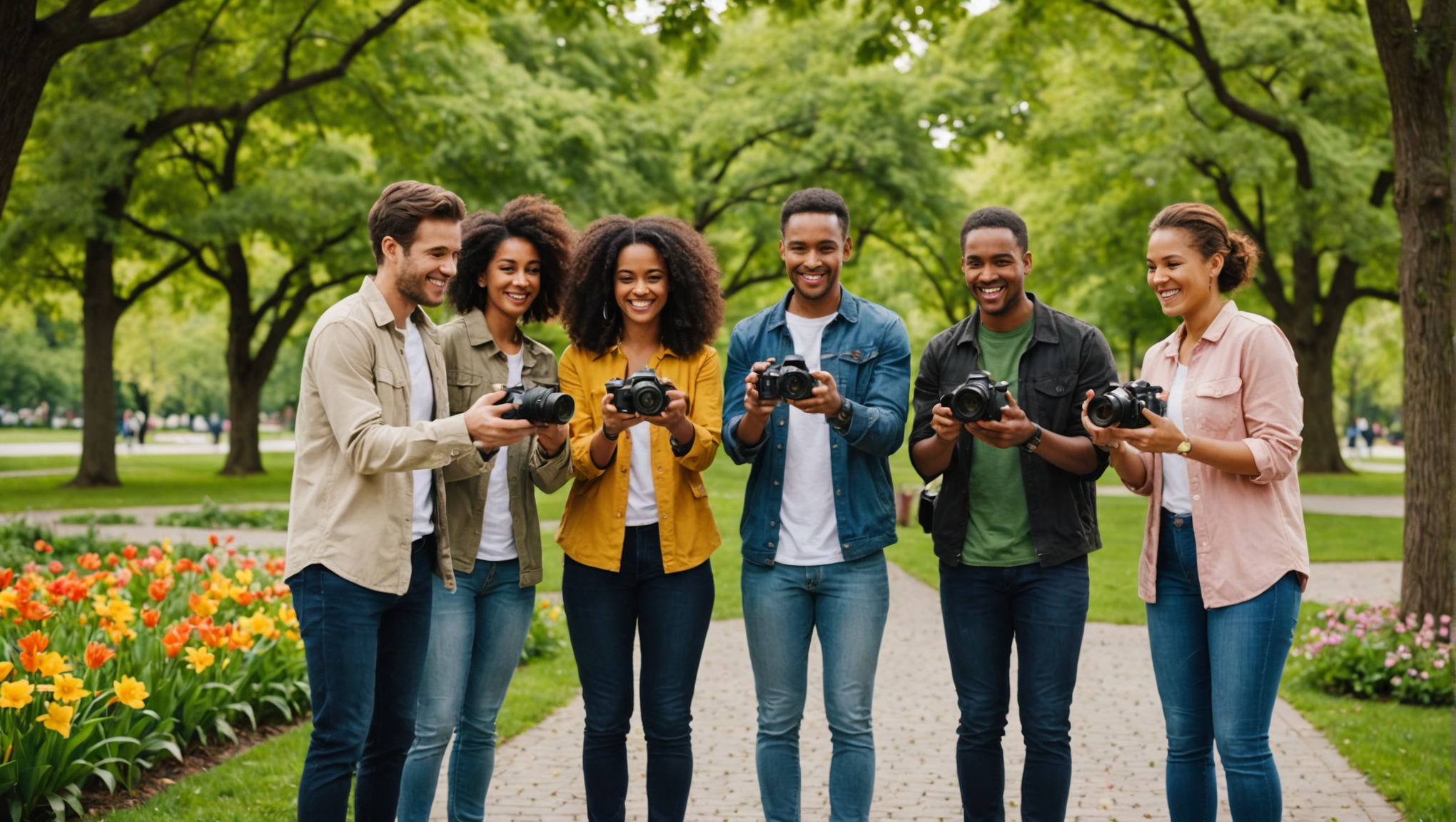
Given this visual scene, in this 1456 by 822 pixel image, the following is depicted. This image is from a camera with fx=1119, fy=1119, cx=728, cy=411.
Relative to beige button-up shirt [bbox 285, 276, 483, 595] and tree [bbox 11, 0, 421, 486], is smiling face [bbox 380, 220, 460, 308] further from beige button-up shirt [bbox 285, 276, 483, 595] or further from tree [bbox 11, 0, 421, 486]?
tree [bbox 11, 0, 421, 486]

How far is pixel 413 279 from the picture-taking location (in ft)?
11.5

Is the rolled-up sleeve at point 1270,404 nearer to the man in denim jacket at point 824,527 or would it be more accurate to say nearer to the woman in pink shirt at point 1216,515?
the woman in pink shirt at point 1216,515

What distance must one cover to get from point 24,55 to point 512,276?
4.20 metres

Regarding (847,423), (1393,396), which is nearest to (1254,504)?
(847,423)

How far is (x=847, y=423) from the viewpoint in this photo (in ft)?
12.0

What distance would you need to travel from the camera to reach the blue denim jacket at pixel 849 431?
376 cm

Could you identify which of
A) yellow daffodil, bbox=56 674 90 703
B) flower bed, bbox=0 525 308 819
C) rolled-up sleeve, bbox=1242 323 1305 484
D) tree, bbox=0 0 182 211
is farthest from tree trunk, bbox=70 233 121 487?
rolled-up sleeve, bbox=1242 323 1305 484

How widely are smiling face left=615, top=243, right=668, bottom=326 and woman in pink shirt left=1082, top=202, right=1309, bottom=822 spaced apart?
1.47 metres

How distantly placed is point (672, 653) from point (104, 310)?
64.6 ft

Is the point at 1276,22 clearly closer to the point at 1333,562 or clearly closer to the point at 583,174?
the point at 1333,562

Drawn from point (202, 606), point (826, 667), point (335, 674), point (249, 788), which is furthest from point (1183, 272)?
point (202, 606)

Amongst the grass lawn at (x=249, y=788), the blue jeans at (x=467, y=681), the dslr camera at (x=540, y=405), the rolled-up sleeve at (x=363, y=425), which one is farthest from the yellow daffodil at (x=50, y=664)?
the dslr camera at (x=540, y=405)

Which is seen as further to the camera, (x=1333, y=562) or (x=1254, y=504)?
→ (x=1333, y=562)

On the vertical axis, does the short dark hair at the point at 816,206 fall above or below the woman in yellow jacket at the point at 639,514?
above
